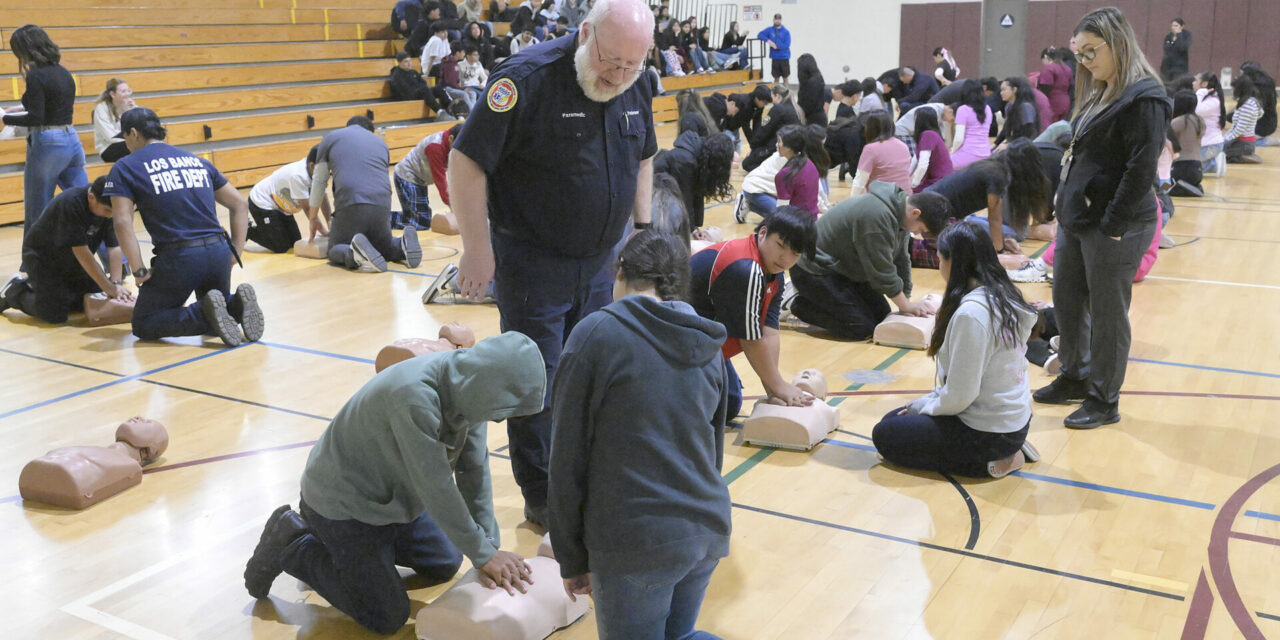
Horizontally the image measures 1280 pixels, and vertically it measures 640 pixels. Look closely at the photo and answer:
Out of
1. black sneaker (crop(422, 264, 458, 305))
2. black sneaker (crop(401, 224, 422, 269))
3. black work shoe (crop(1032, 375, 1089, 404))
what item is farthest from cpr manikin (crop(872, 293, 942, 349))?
black sneaker (crop(401, 224, 422, 269))

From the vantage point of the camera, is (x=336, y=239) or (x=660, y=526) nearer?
(x=660, y=526)

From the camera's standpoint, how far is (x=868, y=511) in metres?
3.77

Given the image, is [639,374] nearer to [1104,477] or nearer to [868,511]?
[868,511]

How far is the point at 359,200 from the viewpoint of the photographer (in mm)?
7672

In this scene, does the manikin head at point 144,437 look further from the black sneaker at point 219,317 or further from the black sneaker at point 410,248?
the black sneaker at point 410,248

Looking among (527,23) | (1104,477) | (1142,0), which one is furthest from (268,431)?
(1142,0)

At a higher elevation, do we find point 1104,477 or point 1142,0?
point 1142,0

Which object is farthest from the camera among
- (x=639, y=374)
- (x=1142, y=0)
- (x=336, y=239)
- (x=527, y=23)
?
(x=1142, y=0)

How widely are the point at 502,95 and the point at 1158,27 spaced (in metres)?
22.7

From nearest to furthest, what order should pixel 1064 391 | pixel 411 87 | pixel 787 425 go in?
pixel 787 425
pixel 1064 391
pixel 411 87

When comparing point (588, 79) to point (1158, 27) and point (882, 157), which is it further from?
point (1158, 27)

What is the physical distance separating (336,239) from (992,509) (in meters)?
5.53

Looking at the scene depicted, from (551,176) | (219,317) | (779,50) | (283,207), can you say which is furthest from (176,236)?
(779,50)

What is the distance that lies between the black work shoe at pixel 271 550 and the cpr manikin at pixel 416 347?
190 cm
